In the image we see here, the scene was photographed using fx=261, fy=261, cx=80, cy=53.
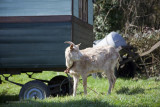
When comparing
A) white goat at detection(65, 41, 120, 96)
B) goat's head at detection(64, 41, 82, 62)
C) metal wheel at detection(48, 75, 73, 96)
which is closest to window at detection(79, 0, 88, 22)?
white goat at detection(65, 41, 120, 96)

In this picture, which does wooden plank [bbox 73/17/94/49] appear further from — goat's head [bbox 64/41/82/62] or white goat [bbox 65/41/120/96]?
goat's head [bbox 64/41/82/62]

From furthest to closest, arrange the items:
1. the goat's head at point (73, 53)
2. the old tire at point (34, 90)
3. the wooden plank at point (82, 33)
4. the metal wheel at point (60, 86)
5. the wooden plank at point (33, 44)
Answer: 1. the metal wheel at point (60, 86)
2. the wooden plank at point (82, 33)
3. the wooden plank at point (33, 44)
4. the old tire at point (34, 90)
5. the goat's head at point (73, 53)

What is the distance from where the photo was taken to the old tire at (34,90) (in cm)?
824

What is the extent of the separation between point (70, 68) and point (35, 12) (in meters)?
2.31

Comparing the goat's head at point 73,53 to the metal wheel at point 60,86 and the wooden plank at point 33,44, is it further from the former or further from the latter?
the metal wheel at point 60,86

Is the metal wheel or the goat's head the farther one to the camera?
the metal wheel

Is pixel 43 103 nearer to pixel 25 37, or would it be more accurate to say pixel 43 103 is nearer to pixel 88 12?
pixel 25 37

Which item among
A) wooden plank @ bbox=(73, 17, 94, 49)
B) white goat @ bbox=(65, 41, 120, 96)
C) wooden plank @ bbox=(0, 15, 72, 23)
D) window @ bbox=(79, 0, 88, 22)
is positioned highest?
window @ bbox=(79, 0, 88, 22)

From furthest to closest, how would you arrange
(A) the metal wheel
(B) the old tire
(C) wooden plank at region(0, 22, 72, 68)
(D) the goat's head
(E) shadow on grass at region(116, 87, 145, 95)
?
(A) the metal wheel → (E) shadow on grass at region(116, 87, 145, 95) → (C) wooden plank at region(0, 22, 72, 68) → (B) the old tire → (D) the goat's head

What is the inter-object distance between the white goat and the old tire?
1.06 m

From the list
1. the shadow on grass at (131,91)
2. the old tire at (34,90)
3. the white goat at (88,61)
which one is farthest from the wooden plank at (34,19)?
the shadow on grass at (131,91)

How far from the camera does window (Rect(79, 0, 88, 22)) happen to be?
9.84 metres

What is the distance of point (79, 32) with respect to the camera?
9219 mm

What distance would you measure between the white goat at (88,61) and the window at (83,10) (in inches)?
84.6
